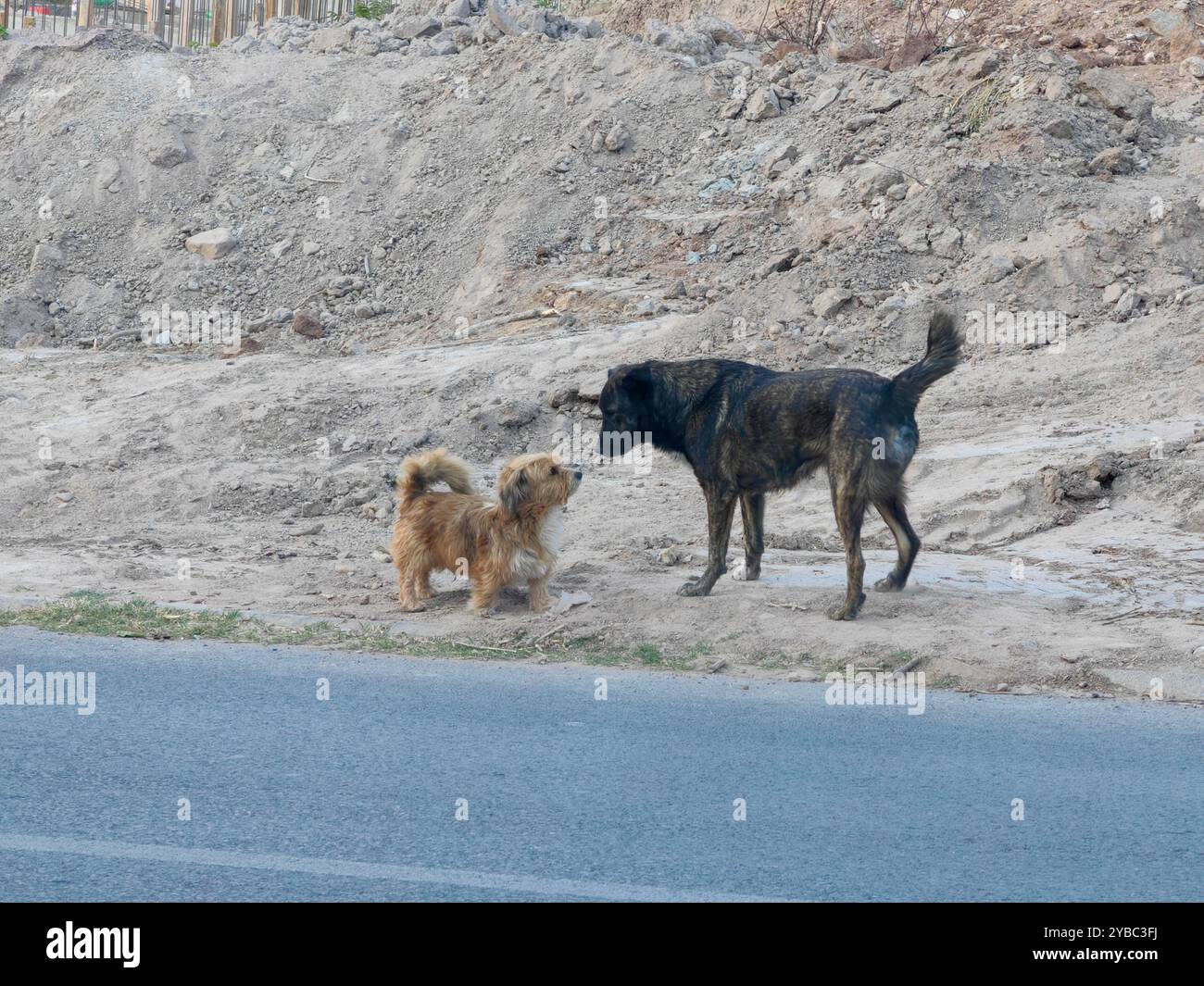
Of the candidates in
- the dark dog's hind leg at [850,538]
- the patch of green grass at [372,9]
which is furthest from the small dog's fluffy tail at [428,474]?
the patch of green grass at [372,9]

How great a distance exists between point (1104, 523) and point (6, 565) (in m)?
8.63

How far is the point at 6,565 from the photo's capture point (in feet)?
36.1

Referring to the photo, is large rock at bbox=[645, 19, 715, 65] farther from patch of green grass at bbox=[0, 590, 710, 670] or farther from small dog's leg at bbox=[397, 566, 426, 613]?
patch of green grass at bbox=[0, 590, 710, 670]

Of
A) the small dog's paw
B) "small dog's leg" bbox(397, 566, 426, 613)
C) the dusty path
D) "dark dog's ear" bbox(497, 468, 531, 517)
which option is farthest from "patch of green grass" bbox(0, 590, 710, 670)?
the small dog's paw

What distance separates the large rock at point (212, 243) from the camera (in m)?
22.1

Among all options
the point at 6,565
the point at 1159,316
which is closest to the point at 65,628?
the point at 6,565

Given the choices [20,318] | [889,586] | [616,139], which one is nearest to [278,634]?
[889,586]

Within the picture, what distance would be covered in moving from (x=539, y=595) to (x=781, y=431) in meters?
1.92

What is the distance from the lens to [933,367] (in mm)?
8984

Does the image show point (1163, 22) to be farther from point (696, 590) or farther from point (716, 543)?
point (696, 590)

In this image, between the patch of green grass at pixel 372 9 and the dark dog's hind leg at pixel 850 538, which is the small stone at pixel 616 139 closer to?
the patch of green grass at pixel 372 9

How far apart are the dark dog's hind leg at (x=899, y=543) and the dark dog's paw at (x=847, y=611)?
0.65m

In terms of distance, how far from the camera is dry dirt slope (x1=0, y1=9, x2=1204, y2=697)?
10086mm

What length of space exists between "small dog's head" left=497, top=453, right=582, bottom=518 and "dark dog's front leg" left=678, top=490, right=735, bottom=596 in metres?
1.01
